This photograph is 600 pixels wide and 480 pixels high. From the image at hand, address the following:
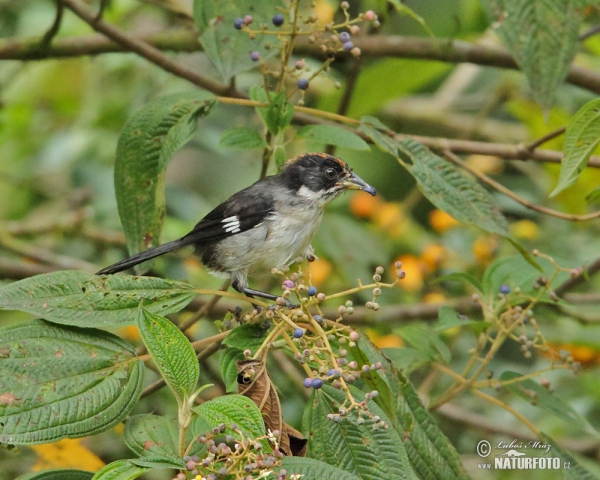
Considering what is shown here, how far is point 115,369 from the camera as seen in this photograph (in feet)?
7.02

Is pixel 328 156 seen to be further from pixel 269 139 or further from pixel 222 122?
pixel 222 122

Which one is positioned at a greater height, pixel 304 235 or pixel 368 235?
pixel 304 235

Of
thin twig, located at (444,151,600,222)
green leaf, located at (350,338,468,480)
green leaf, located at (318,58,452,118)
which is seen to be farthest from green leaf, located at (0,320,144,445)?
green leaf, located at (318,58,452,118)

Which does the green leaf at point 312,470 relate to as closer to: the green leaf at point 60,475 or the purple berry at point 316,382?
the purple berry at point 316,382

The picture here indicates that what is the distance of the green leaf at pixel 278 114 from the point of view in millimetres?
2535

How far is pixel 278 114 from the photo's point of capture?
254 centimetres

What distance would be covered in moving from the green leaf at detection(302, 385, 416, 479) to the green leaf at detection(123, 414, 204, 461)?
349 millimetres

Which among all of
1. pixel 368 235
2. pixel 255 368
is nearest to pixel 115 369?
pixel 255 368

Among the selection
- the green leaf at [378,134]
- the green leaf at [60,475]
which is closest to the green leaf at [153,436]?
the green leaf at [60,475]

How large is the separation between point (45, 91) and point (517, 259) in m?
4.65

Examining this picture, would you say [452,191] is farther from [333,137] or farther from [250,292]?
[250,292]

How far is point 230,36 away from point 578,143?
1.32 metres

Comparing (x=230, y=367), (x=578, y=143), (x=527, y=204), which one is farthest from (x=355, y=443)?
(x=527, y=204)

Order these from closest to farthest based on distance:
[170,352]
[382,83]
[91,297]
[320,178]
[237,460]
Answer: [237,460] < [170,352] < [91,297] < [320,178] < [382,83]
